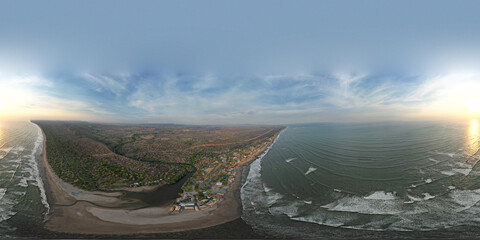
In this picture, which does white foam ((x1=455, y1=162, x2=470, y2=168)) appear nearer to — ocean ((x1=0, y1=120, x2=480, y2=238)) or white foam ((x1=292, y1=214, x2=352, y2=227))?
ocean ((x1=0, y1=120, x2=480, y2=238))

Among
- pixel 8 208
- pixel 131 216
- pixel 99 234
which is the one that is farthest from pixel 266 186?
pixel 8 208

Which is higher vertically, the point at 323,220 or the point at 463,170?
the point at 463,170

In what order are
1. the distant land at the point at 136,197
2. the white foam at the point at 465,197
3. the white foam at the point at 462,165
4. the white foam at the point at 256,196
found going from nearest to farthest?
the distant land at the point at 136,197, the white foam at the point at 465,197, the white foam at the point at 256,196, the white foam at the point at 462,165

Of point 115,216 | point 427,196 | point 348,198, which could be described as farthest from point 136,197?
point 427,196

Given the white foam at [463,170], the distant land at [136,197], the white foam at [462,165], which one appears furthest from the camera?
the white foam at [462,165]

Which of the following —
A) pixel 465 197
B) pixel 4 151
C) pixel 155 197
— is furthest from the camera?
pixel 4 151

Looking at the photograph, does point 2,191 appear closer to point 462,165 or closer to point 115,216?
point 115,216

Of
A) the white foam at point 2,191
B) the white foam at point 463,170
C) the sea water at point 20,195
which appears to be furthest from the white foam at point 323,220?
the white foam at point 2,191

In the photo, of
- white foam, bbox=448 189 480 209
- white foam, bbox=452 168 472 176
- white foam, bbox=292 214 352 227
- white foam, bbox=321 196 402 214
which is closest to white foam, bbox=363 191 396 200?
white foam, bbox=321 196 402 214

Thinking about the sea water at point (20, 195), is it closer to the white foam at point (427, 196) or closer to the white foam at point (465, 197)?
the white foam at point (427, 196)
